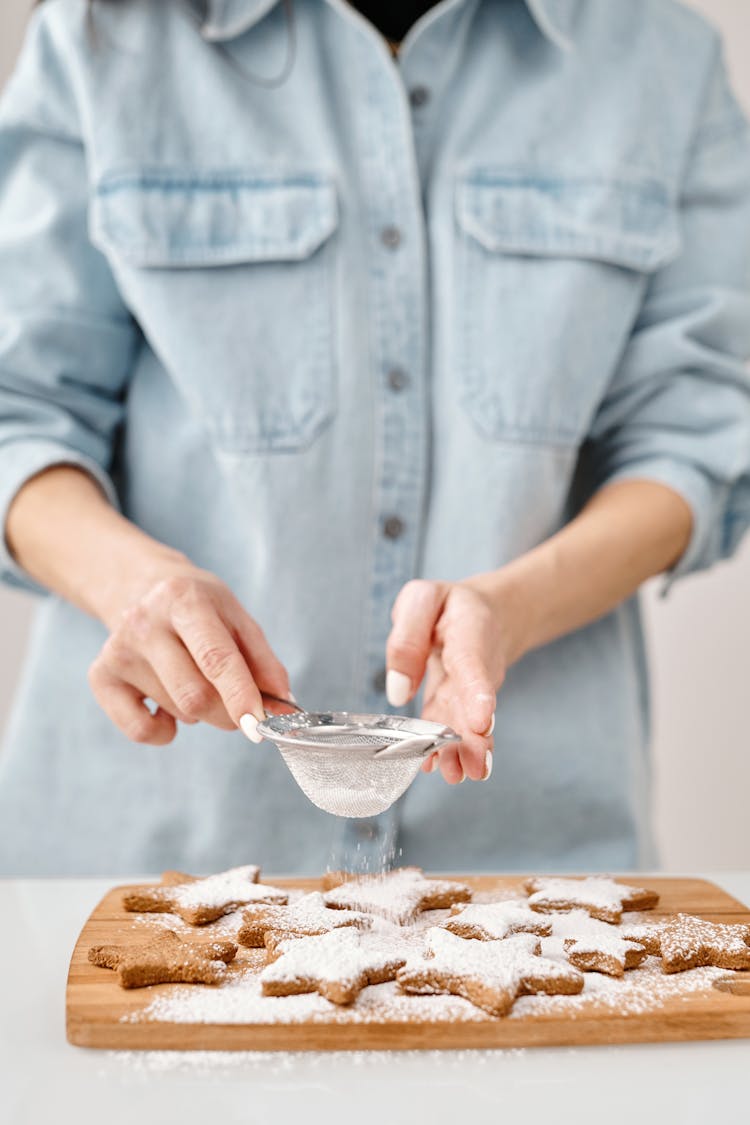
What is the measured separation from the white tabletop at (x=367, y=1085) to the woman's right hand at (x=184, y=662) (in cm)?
24

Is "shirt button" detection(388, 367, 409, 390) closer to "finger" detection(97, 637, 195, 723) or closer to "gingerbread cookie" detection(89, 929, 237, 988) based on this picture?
"finger" detection(97, 637, 195, 723)

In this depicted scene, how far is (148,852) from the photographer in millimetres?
1238

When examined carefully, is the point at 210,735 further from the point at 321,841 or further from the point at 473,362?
the point at 473,362

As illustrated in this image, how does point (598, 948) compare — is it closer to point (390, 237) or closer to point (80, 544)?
point (80, 544)

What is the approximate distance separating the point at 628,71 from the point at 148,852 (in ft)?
3.00

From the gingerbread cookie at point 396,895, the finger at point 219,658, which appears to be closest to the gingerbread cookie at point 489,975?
the gingerbread cookie at point 396,895

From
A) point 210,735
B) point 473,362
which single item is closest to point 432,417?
point 473,362

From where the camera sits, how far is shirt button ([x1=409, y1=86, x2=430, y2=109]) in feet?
4.15

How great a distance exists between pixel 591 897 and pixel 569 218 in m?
0.67

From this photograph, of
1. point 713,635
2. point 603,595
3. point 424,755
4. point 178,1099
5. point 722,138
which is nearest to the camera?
point 178,1099

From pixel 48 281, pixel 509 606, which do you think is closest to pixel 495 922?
pixel 509 606

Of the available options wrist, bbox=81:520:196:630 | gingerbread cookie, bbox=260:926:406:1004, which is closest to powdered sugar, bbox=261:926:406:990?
gingerbread cookie, bbox=260:926:406:1004

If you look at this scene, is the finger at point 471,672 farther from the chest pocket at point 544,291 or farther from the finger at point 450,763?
the chest pocket at point 544,291

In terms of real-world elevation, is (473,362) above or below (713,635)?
above
